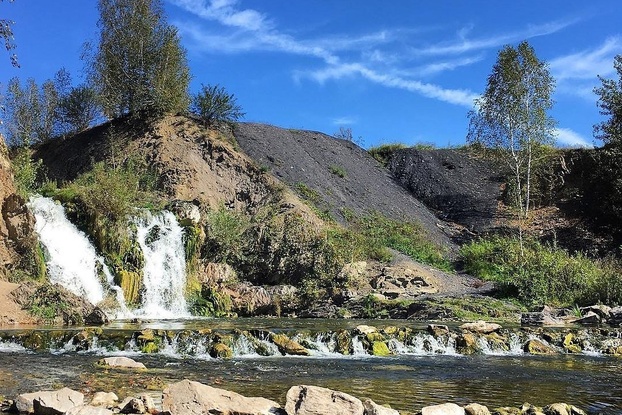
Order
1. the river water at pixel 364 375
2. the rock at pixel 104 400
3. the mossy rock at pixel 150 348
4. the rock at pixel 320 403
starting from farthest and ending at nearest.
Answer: the mossy rock at pixel 150 348
the river water at pixel 364 375
the rock at pixel 104 400
the rock at pixel 320 403

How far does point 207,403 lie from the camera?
672cm

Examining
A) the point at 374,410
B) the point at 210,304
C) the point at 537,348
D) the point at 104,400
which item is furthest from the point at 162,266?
the point at 374,410

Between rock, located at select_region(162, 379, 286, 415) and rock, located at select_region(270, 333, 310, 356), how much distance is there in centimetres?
615

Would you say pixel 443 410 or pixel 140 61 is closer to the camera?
pixel 443 410

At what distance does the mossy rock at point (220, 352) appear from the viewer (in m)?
12.4

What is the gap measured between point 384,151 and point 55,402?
138ft

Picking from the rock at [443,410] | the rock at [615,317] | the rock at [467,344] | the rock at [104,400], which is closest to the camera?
the rock at [443,410]

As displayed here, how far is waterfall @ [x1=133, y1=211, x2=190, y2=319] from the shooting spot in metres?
21.3

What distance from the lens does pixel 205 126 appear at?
1388 inches

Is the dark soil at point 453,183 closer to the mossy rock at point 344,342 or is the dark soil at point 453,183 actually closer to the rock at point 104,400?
the mossy rock at point 344,342

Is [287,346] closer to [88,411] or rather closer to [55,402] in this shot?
[55,402]

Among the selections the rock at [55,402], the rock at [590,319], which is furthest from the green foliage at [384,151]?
the rock at [55,402]

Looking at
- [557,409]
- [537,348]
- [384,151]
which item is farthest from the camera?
[384,151]

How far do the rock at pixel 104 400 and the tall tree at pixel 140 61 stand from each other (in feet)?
95.4
